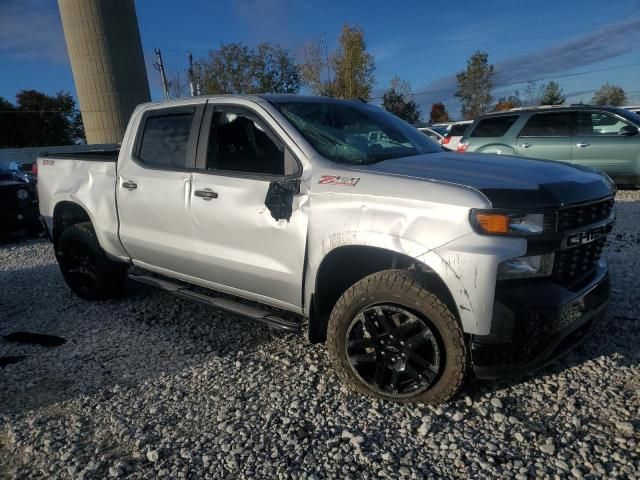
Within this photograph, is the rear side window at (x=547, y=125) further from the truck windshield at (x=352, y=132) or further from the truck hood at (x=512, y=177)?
the truck hood at (x=512, y=177)

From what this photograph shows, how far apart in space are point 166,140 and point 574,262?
119 inches

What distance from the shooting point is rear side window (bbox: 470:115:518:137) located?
9453mm

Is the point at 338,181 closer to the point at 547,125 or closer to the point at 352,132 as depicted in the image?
the point at 352,132

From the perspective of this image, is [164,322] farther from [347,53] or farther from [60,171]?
[347,53]

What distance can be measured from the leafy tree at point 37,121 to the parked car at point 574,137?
4943 centimetres

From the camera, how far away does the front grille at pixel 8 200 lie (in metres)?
8.09

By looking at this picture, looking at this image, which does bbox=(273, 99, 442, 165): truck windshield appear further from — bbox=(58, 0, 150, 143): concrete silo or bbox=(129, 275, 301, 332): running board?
bbox=(58, 0, 150, 143): concrete silo

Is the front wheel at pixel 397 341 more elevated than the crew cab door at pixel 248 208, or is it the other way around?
the crew cab door at pixel 248 208

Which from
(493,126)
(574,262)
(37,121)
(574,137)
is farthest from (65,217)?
(37,121)

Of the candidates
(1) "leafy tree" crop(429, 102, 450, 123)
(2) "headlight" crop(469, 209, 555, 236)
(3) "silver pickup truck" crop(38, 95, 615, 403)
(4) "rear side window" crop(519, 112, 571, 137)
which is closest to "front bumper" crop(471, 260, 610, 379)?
(3) "silver pickup truck" crop(38, 95, 615, 403)

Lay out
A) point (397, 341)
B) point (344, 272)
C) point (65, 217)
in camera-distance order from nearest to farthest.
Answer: point (397, 341)
point (344, 272)
point (65, 217)

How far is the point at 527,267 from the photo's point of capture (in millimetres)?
2369

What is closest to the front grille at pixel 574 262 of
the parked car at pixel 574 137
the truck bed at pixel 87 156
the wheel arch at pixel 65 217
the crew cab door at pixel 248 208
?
the crew cab door at pixel 248 208

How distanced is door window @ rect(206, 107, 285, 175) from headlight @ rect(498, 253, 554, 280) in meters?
1.62
